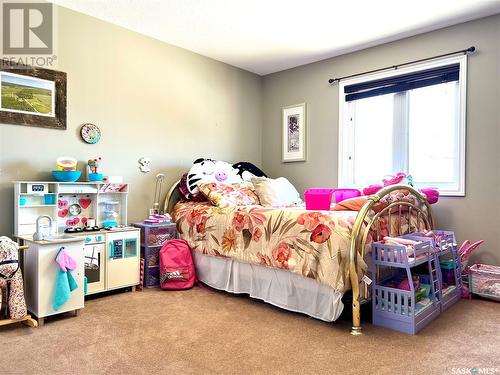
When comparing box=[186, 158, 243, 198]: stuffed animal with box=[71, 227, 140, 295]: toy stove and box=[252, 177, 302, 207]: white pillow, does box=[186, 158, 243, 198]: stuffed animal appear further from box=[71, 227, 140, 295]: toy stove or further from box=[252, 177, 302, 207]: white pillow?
box=[71, 227, 140, 295]: toy stove

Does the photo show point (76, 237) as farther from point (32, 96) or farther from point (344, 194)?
point (344, 194)

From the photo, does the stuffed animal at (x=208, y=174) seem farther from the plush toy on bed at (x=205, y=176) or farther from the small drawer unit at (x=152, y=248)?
the small drawer unit at (x=152, y=248)

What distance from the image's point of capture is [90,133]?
318 centimetres

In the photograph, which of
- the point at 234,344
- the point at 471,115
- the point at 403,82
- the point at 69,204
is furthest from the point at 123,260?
the point at 471,115

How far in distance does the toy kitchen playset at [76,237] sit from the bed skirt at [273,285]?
0.63 m

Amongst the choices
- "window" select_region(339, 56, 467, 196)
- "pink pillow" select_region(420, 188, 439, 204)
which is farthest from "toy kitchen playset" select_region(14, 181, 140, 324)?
"pink pillow" select_region(420, 188, 439, 204)

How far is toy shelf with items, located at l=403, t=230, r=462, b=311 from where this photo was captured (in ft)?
8.56

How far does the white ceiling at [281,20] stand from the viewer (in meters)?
2.95

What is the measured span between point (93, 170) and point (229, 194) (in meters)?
1.22

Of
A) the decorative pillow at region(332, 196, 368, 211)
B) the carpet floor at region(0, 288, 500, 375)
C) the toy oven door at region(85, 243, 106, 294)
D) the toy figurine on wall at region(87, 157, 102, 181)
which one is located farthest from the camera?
the toy figurine on wall at region(87, 157, 102, 181)

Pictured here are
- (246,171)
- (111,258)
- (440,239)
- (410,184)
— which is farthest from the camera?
(246,171)

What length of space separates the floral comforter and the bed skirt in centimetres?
11

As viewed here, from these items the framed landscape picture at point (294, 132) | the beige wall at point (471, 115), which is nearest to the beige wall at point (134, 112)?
the framed landscape picture at point (294, 132)

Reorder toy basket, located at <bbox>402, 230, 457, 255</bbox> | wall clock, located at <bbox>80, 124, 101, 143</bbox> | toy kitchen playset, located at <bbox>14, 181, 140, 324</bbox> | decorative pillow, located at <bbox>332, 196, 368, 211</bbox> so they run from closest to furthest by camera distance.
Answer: toy kitchen playset, located at <bbox>14, 181, 140, 324</bbox>, toy basket, located at <bbox>402, 230, 457, 255</bbox>, decorative pillow, located at <bbox>332, 196, 368, 211</bbox>, wall clock, located at <bbox>80, 124, 101, 143</bbox>
